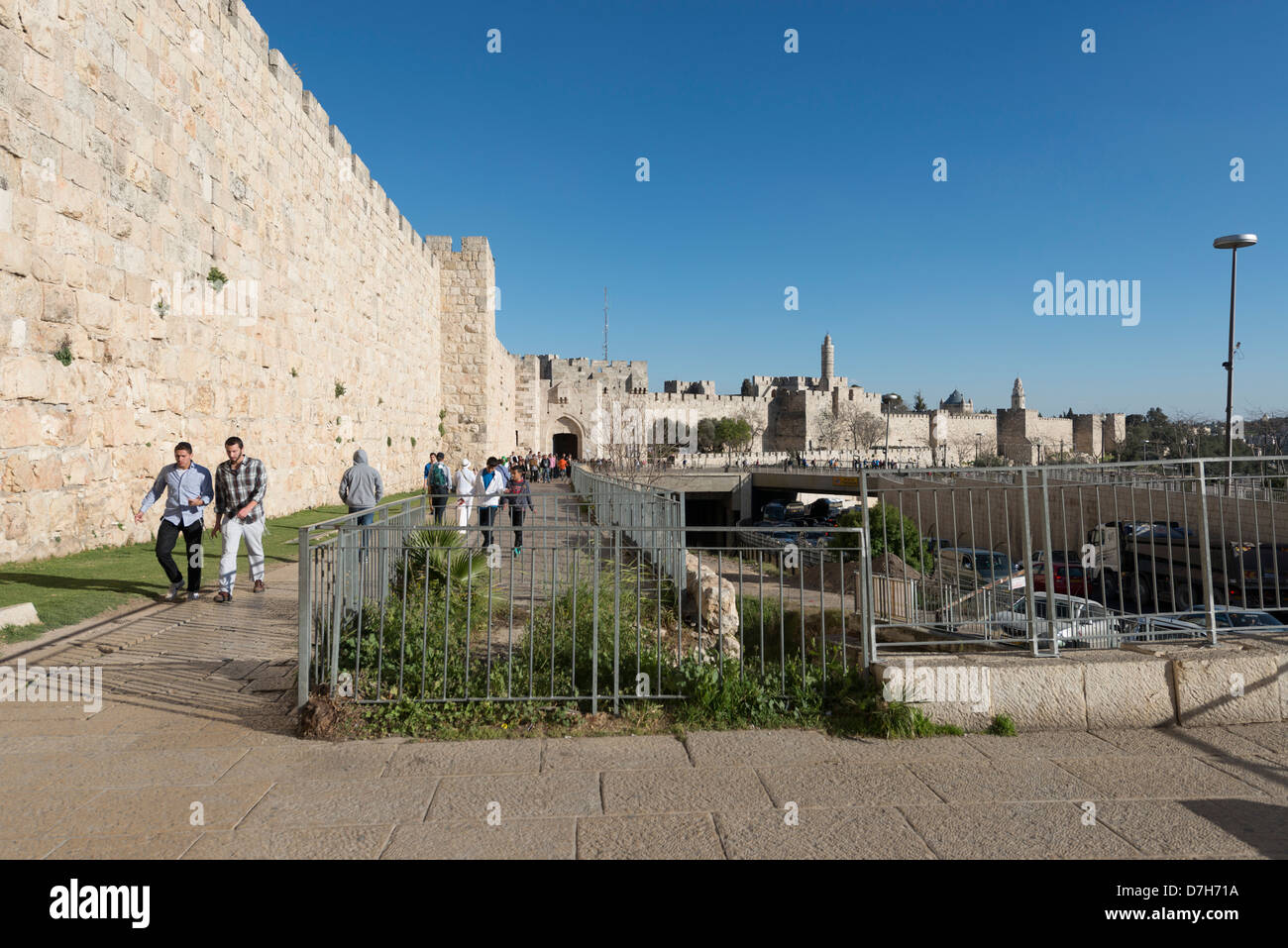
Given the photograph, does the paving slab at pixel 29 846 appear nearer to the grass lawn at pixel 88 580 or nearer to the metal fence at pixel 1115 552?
the grass lawn at pixel 88 580

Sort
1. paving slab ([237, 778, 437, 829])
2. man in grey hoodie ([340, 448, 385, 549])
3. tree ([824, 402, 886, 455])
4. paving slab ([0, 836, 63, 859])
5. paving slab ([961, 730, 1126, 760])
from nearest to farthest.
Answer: paving slab ([0, 836, 63, 859])
paving slab ([237, 778, 437, 829])
paving slab ([961, 730, 1126, 760])
man in grey hoodie ([340, 448, 385, 549])
tree ([824, 402, 886, 455])

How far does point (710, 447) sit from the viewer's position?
62.8 m

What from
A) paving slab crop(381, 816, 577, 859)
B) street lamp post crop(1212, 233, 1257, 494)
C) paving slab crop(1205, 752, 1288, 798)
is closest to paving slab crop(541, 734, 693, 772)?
paving slab crop(381, 816, 577, 859)

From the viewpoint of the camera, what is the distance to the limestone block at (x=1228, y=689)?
153 inches

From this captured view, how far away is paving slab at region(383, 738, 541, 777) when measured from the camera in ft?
10.8

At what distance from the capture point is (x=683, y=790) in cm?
310

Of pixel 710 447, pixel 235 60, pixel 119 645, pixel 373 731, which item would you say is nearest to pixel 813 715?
pixel 373 731

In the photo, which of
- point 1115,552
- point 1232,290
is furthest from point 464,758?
point 1232,290

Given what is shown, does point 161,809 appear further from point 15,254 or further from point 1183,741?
point 15,254

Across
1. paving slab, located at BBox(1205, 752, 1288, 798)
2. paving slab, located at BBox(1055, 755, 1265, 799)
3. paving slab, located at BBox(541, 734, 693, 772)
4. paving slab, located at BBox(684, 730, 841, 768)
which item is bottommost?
paving slab, located at BBox(1205, 752, 1288, 798)

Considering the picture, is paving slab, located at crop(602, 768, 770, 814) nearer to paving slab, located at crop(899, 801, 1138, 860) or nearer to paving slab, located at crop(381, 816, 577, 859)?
paving slab, located at crop(381, 816, 577, 859)

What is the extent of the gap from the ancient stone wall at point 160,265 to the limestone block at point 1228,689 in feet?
28.0

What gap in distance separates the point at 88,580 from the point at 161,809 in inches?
182
